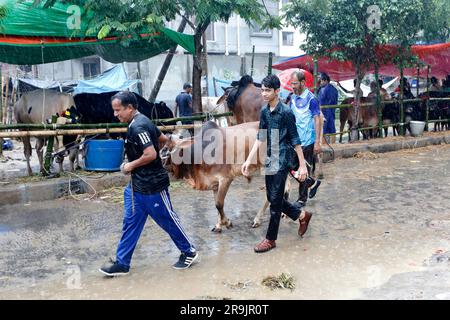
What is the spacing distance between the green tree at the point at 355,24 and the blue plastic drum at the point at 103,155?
5483 mm

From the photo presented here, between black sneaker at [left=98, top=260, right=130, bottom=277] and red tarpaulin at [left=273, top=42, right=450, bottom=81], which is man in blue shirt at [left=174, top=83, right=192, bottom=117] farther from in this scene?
black sneaker at [left=98, top=260, right=130, bottom=277]

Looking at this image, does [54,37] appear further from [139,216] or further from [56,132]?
[139,216]

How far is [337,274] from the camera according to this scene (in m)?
4.30

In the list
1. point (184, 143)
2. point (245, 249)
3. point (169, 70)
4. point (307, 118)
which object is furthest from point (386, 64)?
point (169, 70)

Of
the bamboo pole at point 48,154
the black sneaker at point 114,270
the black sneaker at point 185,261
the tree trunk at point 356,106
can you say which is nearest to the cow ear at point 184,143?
the black sneaker at point 185,261

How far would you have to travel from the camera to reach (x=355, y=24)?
10883mm

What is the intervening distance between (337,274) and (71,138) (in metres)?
5.79

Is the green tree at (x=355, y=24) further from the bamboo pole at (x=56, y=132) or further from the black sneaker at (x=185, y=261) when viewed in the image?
the black sneaker at (x=185, y=261)

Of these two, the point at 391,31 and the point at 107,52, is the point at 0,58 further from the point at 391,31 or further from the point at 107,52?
the point at 391,31

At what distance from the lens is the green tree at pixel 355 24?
1084 centimetres

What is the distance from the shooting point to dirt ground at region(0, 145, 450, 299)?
13.3 feet
